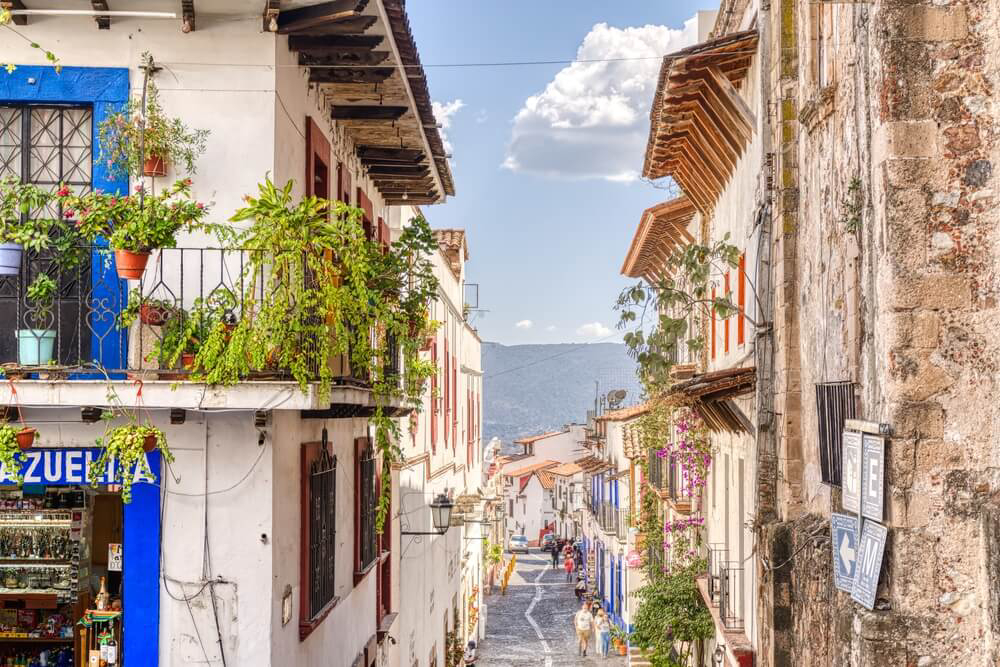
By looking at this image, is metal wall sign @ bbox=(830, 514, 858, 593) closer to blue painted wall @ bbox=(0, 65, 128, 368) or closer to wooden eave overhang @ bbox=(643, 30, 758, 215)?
blue painted wall @ bbox=(0, 65, 128, 368)

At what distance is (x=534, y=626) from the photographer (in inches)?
1624

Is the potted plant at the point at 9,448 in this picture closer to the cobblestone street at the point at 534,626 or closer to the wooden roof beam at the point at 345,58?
the wooden roof beam at the point at 345,58

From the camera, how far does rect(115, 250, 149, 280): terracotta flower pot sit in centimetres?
934

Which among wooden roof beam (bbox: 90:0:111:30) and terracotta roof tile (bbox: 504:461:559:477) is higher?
wooden roof beam (bbox: 90:0:111:30)

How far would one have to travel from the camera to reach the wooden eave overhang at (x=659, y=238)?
76.8ft

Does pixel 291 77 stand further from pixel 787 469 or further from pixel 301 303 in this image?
pixel 787 469

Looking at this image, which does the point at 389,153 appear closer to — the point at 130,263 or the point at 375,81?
the point at 375,81

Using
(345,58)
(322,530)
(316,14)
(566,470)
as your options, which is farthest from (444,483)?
(566,470)

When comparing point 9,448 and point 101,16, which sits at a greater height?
point 101,16

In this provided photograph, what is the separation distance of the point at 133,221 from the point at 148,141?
104 centimetres

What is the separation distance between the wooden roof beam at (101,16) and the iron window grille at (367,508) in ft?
25.0

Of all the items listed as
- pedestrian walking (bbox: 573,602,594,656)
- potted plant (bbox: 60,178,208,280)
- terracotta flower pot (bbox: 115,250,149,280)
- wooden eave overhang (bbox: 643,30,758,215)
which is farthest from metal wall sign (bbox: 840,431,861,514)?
pedestrian walking (bbox: 573,602,594,656)

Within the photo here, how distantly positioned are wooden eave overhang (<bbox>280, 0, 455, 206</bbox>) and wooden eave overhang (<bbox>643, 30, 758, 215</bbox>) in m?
3.06

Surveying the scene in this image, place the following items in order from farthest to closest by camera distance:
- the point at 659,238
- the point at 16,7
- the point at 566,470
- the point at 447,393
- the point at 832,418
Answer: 1. the point at 566,470
2. the point at 447,393
3. the point at 659,238
4. the point at 16,7
5. the point at 832,418
